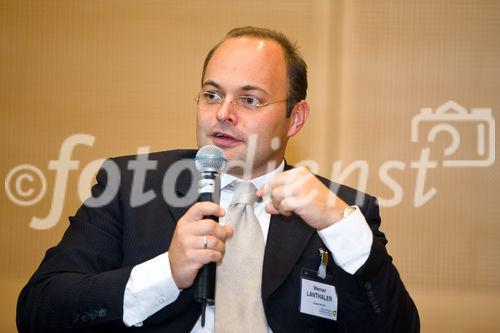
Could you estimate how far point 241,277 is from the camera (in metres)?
1.89

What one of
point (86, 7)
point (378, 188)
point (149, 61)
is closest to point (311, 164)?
point (378, 188)

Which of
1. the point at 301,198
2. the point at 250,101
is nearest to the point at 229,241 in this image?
the point at 301,198

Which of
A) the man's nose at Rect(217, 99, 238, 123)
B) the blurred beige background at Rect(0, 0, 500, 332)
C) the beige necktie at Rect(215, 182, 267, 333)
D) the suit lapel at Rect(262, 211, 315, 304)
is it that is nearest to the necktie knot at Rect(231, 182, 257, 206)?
the beige necktie at Rect(215, 182, 267, 333)

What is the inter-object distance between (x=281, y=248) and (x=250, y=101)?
0.58 metres

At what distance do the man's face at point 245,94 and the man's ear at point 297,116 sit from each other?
0.11 meters

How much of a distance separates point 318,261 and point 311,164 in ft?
3.95

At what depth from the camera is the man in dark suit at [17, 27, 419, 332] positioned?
1.66m

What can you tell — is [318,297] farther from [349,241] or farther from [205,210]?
[205,210]

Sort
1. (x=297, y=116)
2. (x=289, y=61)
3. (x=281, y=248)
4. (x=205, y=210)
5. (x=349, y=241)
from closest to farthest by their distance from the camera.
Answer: (x=205, y=210) → (x=349, y=241) → (x=281, y=248) → (x=289, y=61) → (x=297, y=116)

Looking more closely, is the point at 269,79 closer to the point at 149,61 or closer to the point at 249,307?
the point at 249,307

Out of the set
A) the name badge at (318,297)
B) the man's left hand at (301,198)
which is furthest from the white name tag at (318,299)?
the man's left hand at (301,198)

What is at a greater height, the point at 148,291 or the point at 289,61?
the point at 289,61

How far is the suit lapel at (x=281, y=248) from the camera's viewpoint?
6.20ft

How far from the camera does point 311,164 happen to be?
10.3 ft
